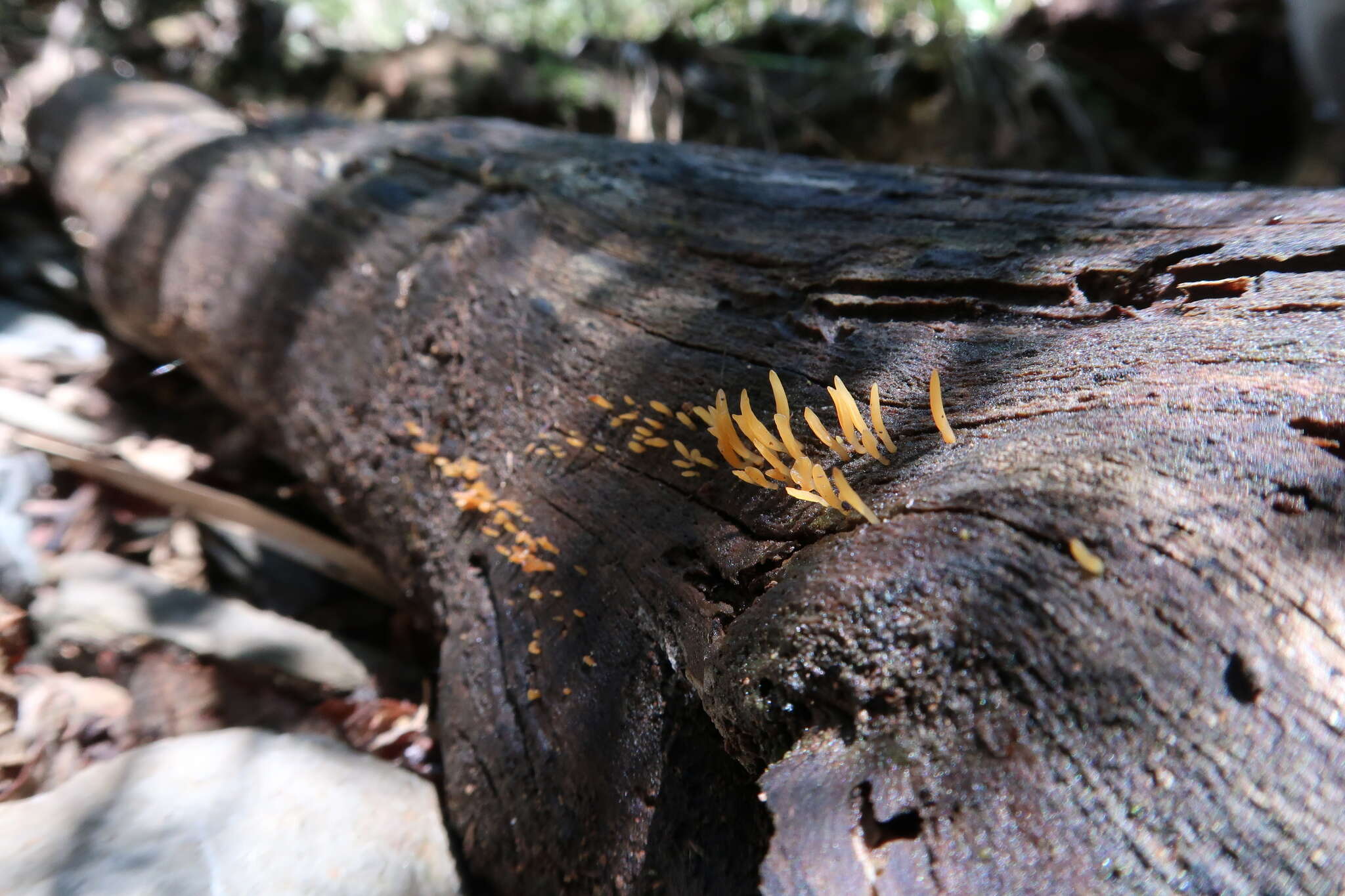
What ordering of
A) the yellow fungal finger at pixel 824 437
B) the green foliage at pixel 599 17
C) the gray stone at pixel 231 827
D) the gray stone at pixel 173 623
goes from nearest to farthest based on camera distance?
1. the yellow fungal finger at pixel 824 437
2. the gray stone at pixel 231 827
3. the gray stone at pixel 173 623
4. the green foliage at pixel 599 17

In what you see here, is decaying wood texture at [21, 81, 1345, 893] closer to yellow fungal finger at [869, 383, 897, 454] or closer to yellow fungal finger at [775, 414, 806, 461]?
yellow fungal finger at [869, 383, 897, 454]

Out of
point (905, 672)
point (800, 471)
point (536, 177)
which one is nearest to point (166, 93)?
point (536, 177)

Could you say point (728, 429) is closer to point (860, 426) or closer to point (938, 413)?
point (860, 426)

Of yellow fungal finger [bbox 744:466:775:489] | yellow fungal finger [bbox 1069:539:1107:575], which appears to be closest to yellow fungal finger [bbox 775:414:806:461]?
yellow fungal finger [bbox 744:466:775:489]

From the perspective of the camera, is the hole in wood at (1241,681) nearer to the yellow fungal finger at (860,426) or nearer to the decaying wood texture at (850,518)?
the decaying wood texture at (850,518)

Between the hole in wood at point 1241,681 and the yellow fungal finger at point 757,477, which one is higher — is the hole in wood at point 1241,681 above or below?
below

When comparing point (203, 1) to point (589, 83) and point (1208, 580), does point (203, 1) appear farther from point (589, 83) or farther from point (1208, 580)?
point (1208, 580)

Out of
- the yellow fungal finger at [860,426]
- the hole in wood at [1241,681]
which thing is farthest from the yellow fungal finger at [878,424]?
the hole in wood at [1241,681]
